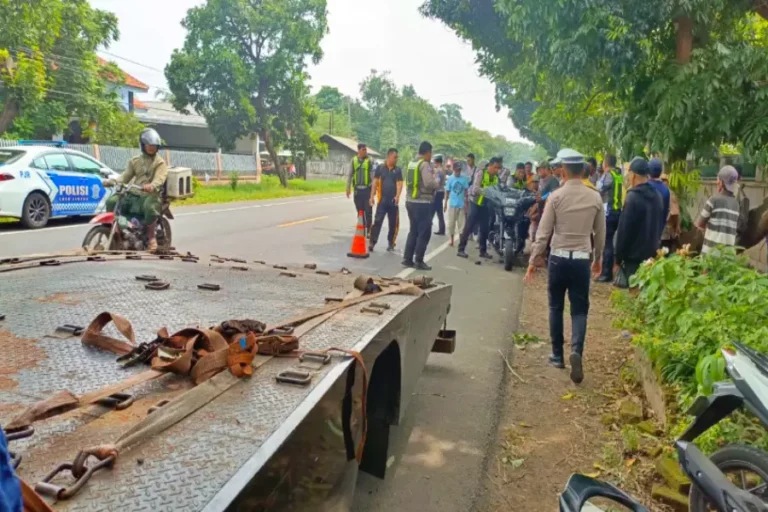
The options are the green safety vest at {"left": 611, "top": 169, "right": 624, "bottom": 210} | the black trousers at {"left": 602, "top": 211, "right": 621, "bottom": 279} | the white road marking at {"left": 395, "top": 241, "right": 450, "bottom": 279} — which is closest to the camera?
the white road marking at {"left": 395, "top": 241, "right": 450, "bottom": 279}

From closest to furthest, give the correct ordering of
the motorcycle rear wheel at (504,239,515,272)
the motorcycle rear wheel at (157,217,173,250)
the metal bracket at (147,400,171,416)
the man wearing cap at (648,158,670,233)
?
the metal bracket at (147,400,171,416)
the man wearing cap at (648,158,670,233)
the motorcycle rear wheel at (157,217,173,250)
the motorcycle rear wheel at (504,239,515,272)

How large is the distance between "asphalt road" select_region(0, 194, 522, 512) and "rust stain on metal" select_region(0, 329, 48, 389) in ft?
5.34

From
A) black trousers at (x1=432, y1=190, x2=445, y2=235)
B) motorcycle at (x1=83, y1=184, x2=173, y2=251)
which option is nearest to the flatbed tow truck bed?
motorcycle at (x1=83, y1=184, x2=173, y2=251)

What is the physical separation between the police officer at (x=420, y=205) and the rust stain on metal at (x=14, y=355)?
24.2 feet

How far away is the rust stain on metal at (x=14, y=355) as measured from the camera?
2.11 meters

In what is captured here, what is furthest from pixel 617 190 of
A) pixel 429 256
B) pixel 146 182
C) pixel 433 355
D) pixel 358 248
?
pixel 146 182

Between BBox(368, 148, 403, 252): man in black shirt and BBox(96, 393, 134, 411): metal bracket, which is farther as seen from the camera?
BBox(368, 148, 403, 252): man in black shirt

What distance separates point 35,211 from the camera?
1213 centimetres

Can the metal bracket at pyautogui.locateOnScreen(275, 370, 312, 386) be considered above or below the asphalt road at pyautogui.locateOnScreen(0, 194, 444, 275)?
above

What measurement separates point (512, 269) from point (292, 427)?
9.05 meters

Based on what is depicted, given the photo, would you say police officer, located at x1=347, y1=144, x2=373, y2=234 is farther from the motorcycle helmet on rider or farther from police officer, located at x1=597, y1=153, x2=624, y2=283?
the motorcycle helmet on rider

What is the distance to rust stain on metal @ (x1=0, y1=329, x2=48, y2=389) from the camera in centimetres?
211

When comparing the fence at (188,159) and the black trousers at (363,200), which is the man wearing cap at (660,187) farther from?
the fence at (188,159)

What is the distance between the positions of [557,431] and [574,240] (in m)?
1.69
